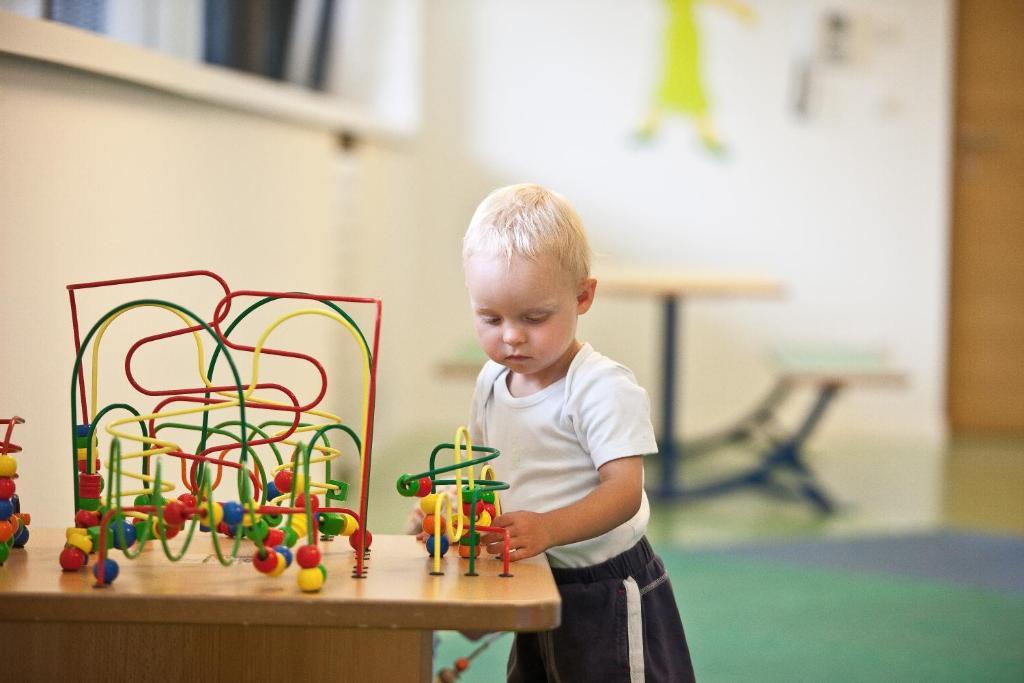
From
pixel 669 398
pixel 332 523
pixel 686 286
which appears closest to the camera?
pixel 332 523

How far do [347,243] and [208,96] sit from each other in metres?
1.55

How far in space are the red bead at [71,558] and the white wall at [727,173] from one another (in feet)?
15.1

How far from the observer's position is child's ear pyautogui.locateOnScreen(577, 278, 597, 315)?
1.51m

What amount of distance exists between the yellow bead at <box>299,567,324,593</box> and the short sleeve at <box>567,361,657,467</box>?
1.29 ft

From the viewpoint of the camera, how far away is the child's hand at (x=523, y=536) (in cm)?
132

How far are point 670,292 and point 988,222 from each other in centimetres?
237

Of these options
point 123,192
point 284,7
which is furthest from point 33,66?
point 284,7

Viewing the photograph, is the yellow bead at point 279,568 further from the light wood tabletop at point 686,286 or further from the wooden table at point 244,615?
the light wood tabletop at point 686,286

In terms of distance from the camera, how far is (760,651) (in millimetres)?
2670

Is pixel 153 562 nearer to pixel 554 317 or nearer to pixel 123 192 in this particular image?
pixel 554 317

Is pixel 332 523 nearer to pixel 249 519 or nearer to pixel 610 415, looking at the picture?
pixel 249 519

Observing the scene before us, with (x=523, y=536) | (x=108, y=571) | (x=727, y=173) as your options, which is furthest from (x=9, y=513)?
(x=727, y=173)

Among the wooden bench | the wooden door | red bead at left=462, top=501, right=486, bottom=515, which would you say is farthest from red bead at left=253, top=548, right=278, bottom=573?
the wooden door

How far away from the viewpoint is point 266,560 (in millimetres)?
1202
